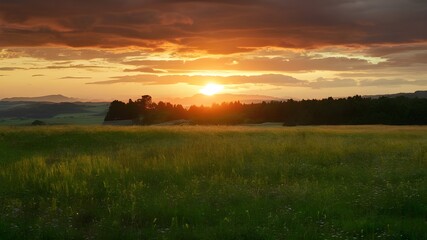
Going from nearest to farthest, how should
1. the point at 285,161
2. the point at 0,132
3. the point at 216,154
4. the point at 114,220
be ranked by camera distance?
the point at 114,220 < the point at 285,161 < the point at 216,154 < the point at 0,132

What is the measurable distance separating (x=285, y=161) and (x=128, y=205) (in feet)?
27.7

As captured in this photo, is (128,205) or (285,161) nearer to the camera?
(128,205)

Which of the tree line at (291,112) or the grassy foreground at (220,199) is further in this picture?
the tree line at (291,112)

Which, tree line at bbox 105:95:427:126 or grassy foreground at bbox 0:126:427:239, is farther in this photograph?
tree line at bbox 105:95:427:126

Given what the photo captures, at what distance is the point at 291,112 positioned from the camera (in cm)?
11119

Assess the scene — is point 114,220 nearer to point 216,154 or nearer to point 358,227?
point 358,227

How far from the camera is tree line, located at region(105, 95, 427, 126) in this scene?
87125mm

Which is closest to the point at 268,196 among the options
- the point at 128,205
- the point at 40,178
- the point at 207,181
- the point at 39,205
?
the point at 207,181

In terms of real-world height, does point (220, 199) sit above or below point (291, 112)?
below

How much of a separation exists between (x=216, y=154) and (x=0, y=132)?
972 inches

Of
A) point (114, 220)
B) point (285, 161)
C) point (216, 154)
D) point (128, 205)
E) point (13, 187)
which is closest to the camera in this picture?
point (114, 220)

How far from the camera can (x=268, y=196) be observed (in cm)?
1208

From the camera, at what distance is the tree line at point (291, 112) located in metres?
87.1

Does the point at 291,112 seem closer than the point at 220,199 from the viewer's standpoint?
No
